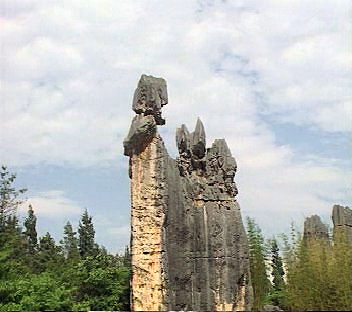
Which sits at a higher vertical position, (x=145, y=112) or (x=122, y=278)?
(x=145, y=112)

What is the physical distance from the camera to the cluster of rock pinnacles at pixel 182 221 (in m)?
13.0

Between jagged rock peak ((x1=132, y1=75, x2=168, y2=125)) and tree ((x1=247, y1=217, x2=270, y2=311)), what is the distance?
739cm

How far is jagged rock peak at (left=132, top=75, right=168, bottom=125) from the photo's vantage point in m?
13.7

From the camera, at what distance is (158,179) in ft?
43.3

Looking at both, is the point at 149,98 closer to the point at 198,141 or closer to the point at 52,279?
the point at 198,141

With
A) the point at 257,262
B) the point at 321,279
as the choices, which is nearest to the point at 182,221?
the point at 321,279

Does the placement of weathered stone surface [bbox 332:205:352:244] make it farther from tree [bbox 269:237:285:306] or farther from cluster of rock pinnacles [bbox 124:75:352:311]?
cluster of rock pinnacles [bbox 124:75:352:311]

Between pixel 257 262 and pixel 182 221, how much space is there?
7.53m

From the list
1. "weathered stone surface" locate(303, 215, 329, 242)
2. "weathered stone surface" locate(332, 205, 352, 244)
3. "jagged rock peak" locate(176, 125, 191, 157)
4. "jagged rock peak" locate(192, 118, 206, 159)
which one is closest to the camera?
"jagged rock peak" locate(176, 125, 191, 157)

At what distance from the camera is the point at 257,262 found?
20.9 meters

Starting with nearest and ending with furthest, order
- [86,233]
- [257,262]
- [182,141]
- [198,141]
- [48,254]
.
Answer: [182,141] < [198,141] < [257,262] < [48,254] < [86,233]

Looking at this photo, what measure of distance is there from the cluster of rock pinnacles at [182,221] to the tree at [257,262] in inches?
167

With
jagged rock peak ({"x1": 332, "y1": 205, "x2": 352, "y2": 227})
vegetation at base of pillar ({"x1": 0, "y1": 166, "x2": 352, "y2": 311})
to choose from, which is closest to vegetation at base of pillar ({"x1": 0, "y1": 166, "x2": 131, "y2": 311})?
vegetation at base of pillar ({"x1": 0, "y1": 166, "x2": 352, "y2": 311})

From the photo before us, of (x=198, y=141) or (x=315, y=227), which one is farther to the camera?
(x=315, y=227)
